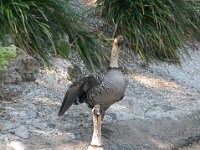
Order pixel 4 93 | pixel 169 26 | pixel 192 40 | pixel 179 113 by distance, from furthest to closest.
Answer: pixel 192 40 → pixel 169 26 → pixel 179 113 → pixel 4 93

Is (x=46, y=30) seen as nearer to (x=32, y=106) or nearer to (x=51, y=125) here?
(x=32, y=106)

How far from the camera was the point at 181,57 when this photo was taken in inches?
378

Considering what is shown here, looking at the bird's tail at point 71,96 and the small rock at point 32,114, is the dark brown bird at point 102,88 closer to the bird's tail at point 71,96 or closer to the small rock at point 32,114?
the bird's tail at point 71,96

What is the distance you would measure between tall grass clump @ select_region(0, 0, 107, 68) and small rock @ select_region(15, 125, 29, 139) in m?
1.54

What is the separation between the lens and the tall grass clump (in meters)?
7.17

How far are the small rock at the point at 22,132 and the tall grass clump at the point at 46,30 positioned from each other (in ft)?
5.06

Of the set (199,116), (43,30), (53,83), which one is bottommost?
(199,116)

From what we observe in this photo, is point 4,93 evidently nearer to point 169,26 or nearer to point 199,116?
point 199,116

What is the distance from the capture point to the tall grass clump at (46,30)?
7172mm

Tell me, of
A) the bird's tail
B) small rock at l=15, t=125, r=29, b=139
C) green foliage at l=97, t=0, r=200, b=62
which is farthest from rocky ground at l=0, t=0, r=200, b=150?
green foliage at l=97, t=0, r=200, b=62

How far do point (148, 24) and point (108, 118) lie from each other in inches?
113

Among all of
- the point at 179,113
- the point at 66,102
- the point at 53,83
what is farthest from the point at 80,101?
the point at 179,113

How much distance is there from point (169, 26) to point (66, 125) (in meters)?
3.69

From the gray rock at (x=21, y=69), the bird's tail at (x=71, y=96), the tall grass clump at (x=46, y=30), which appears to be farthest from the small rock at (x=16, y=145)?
the tall grass clump at (x=46, y=30)
